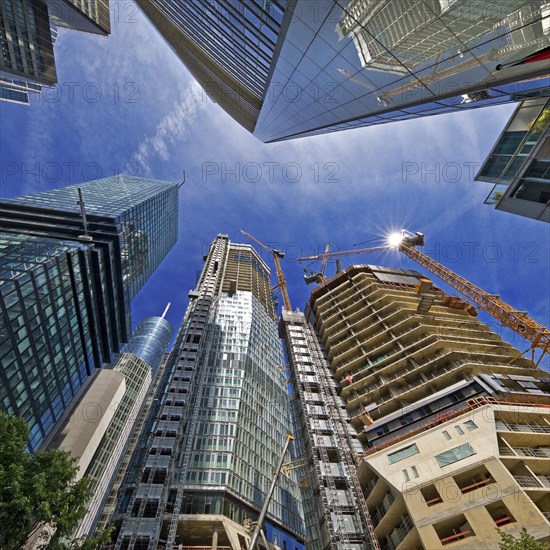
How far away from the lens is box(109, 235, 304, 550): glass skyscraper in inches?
1303

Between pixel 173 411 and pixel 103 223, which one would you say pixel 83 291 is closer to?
pixel 103 223

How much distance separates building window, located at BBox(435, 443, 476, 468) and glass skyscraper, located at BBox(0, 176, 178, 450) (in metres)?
45.7

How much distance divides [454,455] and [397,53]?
95.3 feet

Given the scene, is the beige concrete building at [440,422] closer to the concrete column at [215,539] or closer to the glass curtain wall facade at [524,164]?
the concrete column at [215,539]

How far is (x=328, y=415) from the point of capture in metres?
40.4

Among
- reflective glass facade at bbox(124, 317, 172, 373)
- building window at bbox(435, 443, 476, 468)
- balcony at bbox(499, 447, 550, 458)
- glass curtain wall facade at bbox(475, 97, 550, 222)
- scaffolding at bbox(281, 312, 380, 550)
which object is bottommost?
reflective glass facade at bbox(124, 317, 172, 373)

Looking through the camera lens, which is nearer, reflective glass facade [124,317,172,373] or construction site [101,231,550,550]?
construction site [101,231,550,550]

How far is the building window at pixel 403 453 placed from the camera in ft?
90.5

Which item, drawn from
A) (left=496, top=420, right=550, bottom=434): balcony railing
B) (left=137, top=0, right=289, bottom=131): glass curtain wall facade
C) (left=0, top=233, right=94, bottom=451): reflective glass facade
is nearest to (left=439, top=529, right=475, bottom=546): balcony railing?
(left=496, top=420, right=550, bottom=434): balcony railing

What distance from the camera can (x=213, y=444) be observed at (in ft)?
146

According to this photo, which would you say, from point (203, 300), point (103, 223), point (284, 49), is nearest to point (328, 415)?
point (284, 49)

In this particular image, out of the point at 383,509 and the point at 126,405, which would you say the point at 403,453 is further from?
the point at 126,405

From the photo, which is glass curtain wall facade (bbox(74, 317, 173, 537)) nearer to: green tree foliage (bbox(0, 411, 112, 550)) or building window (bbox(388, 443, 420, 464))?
green tree foliage (bbox(0, 411, 112, 550))

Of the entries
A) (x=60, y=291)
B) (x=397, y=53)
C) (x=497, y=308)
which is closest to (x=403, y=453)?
(x=397, y=53)
